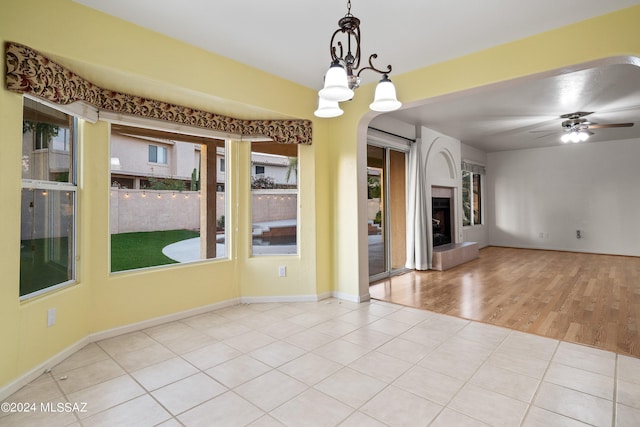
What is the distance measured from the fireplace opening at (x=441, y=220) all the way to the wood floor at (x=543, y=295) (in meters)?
0.75

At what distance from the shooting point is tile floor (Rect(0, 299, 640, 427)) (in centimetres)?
185

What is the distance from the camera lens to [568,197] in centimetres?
793

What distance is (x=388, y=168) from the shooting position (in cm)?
554

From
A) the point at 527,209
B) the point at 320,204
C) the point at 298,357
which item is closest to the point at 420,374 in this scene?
the point at 298,357

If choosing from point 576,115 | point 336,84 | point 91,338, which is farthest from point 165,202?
point 576,115

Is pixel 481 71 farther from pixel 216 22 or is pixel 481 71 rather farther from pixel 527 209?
pixel 527 209

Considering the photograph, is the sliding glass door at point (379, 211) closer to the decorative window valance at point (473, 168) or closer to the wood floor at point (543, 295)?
the wood floor at point (543, 295)

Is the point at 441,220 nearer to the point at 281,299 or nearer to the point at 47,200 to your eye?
the point at 281,299

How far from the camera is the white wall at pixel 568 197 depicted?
287 inches

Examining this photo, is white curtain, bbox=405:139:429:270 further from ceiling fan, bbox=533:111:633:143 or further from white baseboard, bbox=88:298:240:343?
white baseboard, bbox=88:298:240:343

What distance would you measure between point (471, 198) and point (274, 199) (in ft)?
21.1

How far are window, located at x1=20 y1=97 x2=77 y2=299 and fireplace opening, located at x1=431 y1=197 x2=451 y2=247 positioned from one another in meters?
5.90

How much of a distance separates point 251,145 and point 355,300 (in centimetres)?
236

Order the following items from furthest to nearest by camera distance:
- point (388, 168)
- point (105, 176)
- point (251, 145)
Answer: point (388, 168)
point (251, 145)
point (105, 176)
